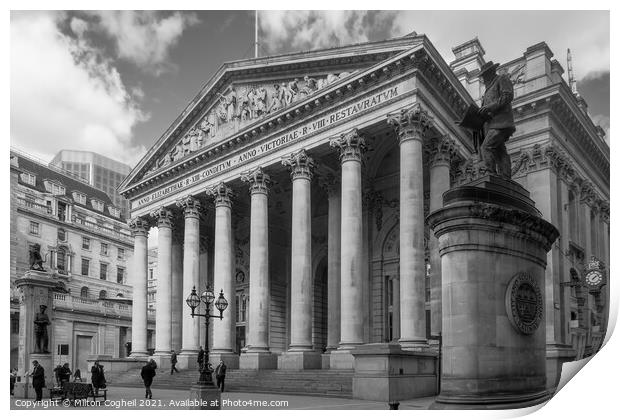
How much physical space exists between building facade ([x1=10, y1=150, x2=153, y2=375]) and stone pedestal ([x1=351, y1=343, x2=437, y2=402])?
15158 millimetres

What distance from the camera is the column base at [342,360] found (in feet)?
103

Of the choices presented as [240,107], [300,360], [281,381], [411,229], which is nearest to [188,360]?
[300,360]

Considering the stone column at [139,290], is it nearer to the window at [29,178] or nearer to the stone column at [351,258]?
the window at [29,178]

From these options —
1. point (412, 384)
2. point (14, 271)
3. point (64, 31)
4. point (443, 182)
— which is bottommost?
point (412, 384)

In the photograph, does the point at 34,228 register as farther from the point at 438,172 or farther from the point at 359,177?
the point at 438,172

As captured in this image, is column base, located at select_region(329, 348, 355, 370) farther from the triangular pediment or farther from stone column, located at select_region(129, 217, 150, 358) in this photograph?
stone column, located at select_region(129, 217, 150, 358)

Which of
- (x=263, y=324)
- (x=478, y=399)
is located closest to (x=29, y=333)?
(x=263, y=324)

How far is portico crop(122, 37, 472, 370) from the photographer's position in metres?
31.6

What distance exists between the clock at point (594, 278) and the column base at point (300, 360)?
1411cm

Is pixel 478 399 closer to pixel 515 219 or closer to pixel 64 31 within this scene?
pixel 515 219

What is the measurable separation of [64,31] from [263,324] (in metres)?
21.9

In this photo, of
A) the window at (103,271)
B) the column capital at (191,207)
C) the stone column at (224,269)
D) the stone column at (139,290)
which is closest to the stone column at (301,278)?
the stone column at (224,269)

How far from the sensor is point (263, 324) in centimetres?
3753

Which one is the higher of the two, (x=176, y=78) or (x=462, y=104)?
(x=462, y=104)
